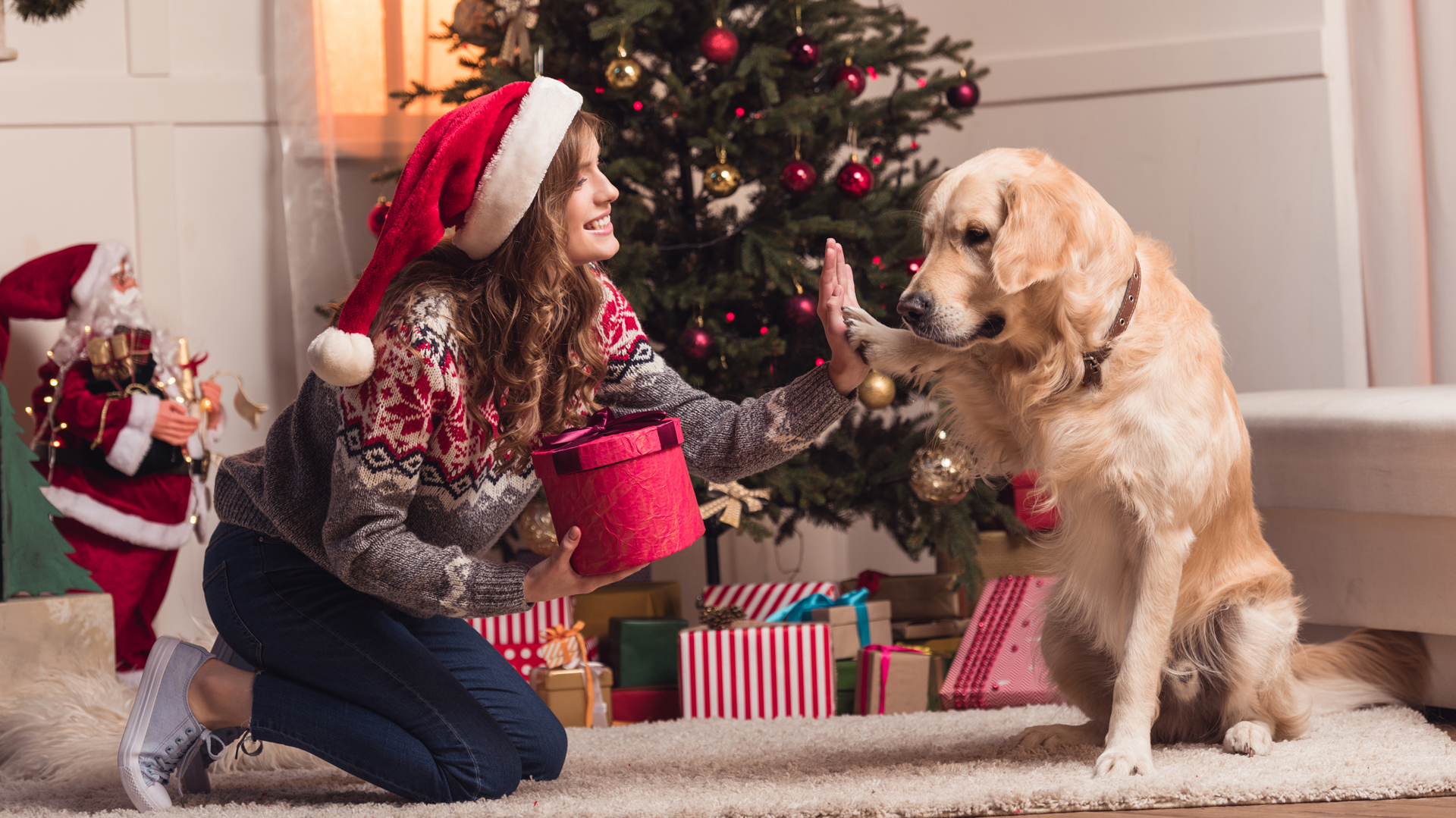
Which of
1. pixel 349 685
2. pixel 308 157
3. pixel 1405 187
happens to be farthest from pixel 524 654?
pixel 1405 187

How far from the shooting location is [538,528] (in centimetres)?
253

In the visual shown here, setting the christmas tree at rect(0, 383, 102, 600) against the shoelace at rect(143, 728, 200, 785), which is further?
the christmas tree at rect(0, 383, 102, 600)

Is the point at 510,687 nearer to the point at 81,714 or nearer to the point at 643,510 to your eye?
the point at 643,510

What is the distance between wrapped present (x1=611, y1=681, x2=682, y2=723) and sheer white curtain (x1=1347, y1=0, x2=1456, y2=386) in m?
2.12

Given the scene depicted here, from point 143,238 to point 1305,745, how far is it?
306cm

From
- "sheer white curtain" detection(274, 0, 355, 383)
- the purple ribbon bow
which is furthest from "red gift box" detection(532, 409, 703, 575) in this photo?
"sheer white curtain" detection(274, 0, 355, 383)

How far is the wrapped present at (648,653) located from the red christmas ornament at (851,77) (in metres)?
1.27

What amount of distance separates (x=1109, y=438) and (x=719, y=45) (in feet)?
4.41

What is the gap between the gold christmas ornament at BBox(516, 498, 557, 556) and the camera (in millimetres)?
2529

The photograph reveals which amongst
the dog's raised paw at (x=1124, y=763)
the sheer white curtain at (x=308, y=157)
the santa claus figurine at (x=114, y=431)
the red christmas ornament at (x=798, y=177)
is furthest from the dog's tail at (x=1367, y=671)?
the sheer white curtain at (x=308, y=157)

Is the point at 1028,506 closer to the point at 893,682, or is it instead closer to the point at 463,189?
the point at 893,682

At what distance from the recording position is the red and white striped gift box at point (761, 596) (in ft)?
8.58

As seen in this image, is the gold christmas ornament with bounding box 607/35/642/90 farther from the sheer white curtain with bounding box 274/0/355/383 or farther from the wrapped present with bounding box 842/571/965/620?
the wrapped present with bounding box 842/571/965/620

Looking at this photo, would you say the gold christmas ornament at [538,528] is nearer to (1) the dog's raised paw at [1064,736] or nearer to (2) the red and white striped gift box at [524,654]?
(2) the red and white striped gift box at [524,654]
